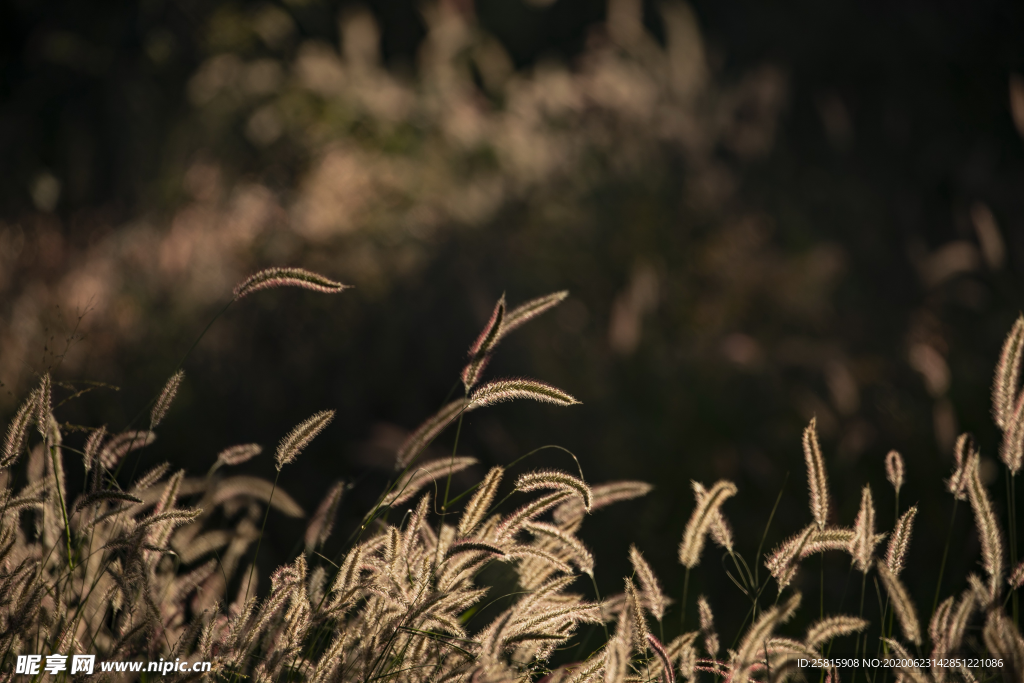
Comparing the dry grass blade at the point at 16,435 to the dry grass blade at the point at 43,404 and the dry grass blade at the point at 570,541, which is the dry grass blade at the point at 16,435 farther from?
the dry grass blade at the point at 570,541

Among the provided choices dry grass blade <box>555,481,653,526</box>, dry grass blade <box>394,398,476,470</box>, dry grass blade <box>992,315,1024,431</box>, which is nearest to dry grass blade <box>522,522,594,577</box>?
dry grass blade <box>555,481,653,526</box>

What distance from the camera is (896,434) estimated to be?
8.27 feet

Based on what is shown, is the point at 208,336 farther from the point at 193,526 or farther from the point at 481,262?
the point at 193,526

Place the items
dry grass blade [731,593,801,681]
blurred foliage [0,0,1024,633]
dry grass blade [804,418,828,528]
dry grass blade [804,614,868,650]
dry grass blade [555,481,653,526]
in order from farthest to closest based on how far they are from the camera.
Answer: blurred foliage [0,0,1024,633] → dry grass blade [555,481,653,526] → dry grass blade [804,418,828,528] → dry grass blade [804,614,868,650] → dry grass blade [731,593,801,681]

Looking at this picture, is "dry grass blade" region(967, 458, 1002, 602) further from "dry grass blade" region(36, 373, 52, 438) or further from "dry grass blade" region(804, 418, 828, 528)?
"dry grass blade" region(36, 373, 52, 438)

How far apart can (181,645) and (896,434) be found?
7.59ft

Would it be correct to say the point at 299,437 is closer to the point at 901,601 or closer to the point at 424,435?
the point at 424,435

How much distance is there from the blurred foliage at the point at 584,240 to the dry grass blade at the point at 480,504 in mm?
1192

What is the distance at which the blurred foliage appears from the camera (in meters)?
2.55

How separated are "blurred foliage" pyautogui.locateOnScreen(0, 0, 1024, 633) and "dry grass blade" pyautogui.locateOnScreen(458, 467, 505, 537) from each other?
3.91 feet

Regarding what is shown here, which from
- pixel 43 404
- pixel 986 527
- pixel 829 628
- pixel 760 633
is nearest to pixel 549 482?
pixel 760 633

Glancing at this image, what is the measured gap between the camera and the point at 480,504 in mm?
1152

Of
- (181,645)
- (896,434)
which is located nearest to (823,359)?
(896,434)

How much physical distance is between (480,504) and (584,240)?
2033 mm
